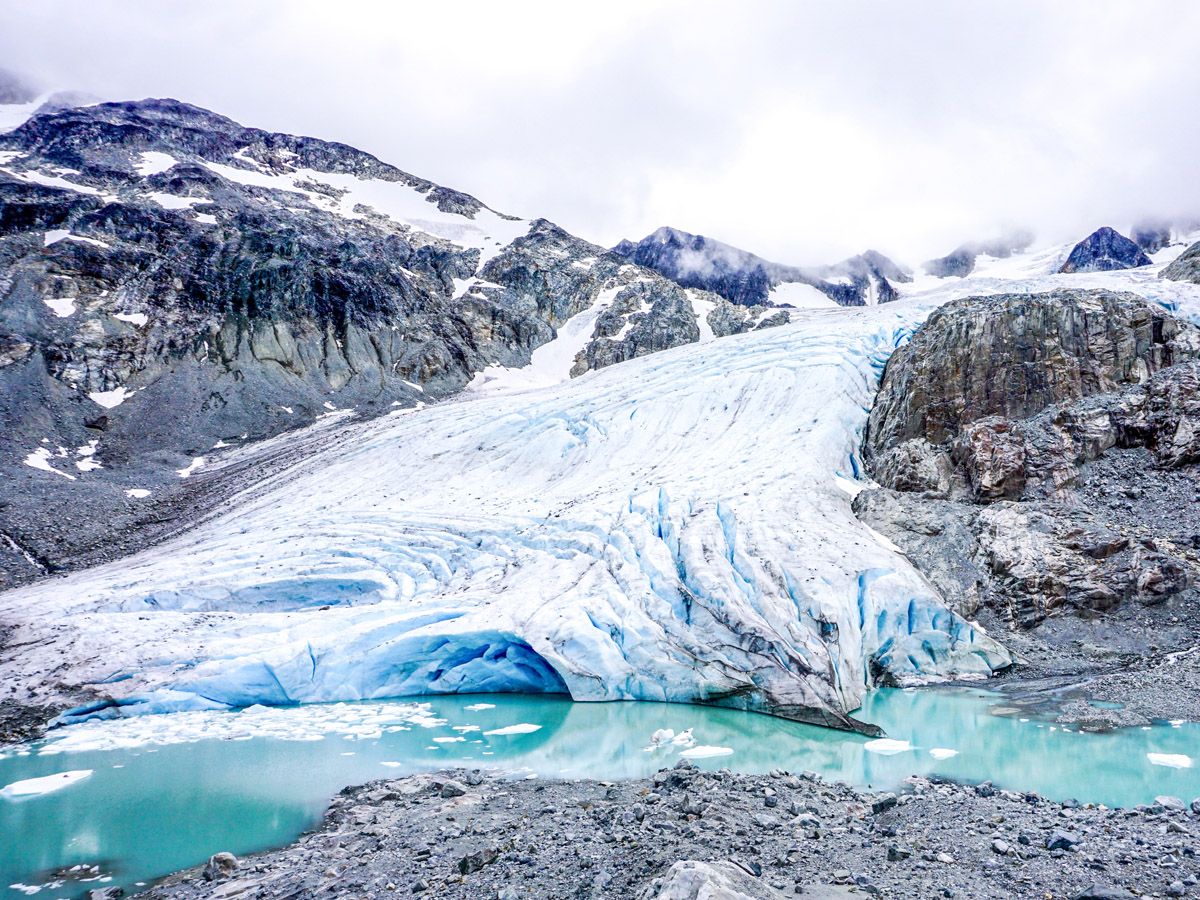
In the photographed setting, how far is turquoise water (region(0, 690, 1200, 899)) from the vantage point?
6.21 metres

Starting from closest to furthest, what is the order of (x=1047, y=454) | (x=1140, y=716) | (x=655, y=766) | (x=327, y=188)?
(x=655, y=766) < (x=1140, y=716) < (x=1047, y=454) < (x=327, y=188)

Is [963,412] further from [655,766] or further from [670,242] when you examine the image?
[670,242]

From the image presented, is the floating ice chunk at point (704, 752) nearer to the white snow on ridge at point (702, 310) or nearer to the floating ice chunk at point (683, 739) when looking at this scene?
the floating ice chunk at point (683, 739)

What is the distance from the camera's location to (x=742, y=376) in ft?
71.5

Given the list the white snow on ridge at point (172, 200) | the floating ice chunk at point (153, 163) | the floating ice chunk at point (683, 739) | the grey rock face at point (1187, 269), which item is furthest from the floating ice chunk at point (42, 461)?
the grey rock face at point (1187, 269)

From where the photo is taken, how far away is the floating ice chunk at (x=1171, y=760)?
7.80 m

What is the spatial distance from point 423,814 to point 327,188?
218ft

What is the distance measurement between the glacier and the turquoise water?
69 cm

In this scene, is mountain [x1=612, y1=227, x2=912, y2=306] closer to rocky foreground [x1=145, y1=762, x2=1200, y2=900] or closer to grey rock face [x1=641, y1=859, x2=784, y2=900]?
rocky foreground [x1=145, y1=762, x2=1200, y2=900]

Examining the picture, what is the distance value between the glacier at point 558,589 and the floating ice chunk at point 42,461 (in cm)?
1021

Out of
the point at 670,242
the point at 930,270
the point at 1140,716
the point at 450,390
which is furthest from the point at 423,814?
the point at 930,270

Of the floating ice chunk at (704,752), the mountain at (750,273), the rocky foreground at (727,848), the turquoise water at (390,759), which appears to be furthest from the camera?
the mountain at (750,273)

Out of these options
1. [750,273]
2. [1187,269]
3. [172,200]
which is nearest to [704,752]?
[1187,269]

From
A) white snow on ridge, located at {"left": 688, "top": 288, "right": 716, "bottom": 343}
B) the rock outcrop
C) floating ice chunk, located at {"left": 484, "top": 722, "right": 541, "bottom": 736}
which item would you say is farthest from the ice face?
white snow on ridge, located at {"left": 688, "top": 288, "right": 716, "bottom": 343}
